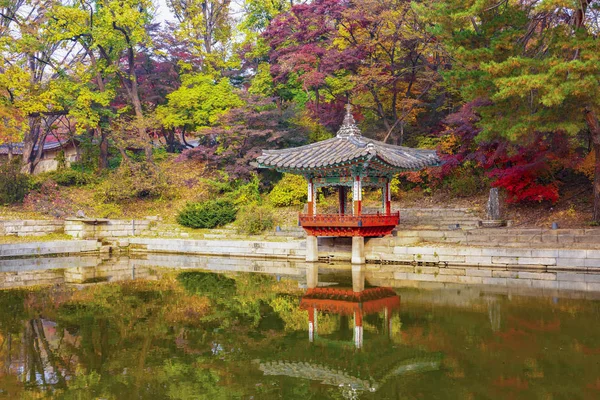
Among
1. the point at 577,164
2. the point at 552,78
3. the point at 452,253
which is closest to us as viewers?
the point at 552,78

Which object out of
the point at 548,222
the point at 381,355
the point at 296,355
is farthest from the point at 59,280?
the point at 548,222

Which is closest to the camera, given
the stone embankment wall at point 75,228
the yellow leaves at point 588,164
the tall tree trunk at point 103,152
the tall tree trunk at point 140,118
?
the yellow leaves at point 588,164

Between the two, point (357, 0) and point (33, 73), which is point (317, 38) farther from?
point (33, 73)

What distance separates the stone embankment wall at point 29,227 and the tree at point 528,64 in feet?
57.6

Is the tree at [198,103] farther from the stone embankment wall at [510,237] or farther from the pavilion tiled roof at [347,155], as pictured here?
the stone embankment wall at [510,237]

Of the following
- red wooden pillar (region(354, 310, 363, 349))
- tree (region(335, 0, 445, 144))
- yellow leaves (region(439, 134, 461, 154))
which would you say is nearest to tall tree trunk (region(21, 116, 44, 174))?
tree (region(335, 0, 445, 144))

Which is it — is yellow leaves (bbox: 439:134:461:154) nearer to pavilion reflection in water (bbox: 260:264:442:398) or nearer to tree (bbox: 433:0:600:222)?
tree (bbox: 433:0:600:222)

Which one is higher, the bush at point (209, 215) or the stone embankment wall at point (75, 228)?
the bush at point (209, 215)

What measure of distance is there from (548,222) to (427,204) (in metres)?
5.78

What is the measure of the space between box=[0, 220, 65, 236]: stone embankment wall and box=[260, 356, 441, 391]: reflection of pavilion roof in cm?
1866

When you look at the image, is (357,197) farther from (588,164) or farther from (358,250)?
(588,164)

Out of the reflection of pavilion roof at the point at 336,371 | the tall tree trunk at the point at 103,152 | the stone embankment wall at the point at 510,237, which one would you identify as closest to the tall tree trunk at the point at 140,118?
the tall tree trunk at the point at 103,152

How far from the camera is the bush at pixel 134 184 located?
2661 cm

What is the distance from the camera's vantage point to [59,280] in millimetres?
15672
